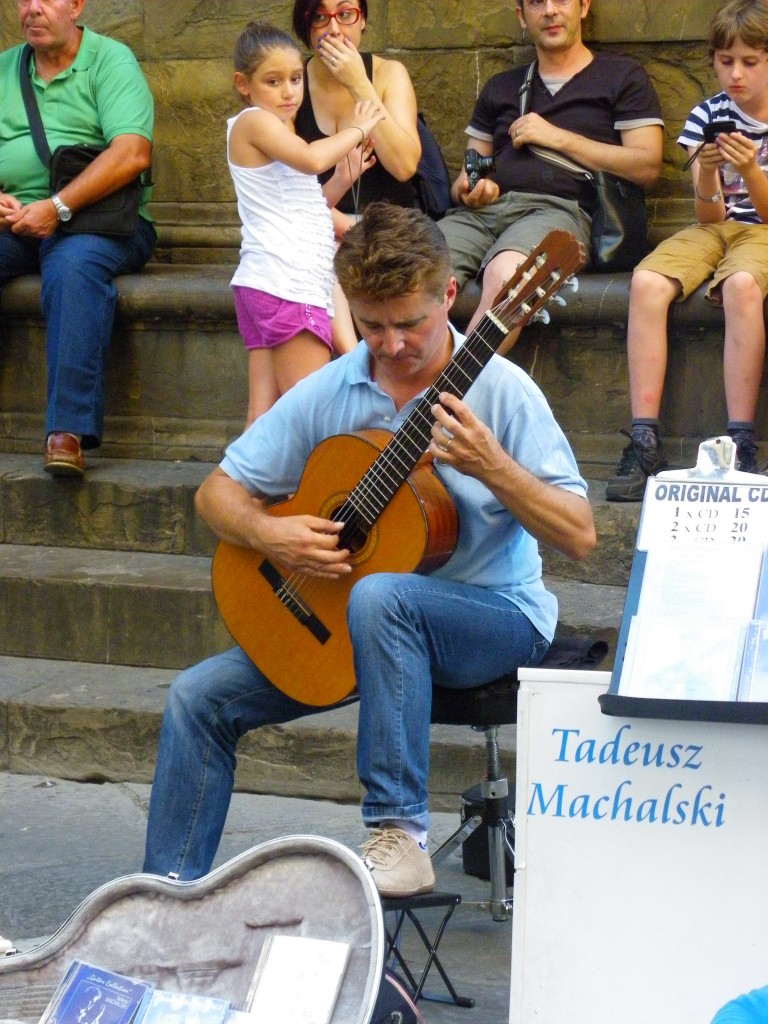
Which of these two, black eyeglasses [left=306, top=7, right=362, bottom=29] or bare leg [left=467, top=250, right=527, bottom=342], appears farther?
black eyeglasses [left=306, top=7, right=362, bottom=29]

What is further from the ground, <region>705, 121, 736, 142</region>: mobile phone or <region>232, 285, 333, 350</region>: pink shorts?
<region>705, 121, 736, 142</region>: mobile phone

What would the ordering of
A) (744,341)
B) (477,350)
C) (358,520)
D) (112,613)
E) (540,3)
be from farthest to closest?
(540,3)
(112,613)
(744,341)
(358,520)
(477,350)

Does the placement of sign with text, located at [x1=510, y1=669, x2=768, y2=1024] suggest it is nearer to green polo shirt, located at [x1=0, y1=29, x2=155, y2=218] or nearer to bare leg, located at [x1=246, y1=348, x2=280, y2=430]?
bare leg, located at [x1=246, y1=348, x2=280, y2=430]

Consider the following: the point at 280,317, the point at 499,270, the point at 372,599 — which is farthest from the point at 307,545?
the point at 499,270

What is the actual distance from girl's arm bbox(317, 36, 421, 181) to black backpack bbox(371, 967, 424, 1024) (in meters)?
2.97

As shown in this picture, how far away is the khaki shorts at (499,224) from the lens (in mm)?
4672

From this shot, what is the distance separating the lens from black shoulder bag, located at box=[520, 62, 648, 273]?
475 centimetres

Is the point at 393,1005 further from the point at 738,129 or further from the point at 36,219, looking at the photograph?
the point at 36,219

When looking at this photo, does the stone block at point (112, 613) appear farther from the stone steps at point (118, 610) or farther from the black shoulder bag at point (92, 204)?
the black shoulder bag at point (92, 204)

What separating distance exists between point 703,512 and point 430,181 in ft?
9.73

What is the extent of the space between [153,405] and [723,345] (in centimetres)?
200

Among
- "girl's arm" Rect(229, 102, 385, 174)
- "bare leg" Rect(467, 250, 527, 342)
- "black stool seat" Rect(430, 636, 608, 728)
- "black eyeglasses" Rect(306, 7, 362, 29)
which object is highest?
"black eyeglasses" Rect(306, 7, 362, 29)

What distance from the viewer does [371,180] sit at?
191 inches

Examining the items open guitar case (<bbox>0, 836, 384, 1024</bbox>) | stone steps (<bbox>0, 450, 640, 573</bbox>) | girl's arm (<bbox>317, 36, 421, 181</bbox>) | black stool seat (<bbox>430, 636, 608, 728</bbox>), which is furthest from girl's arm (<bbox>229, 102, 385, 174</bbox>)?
open guitar case (<bbox>0, 836, 384, 1024</bbox>)
